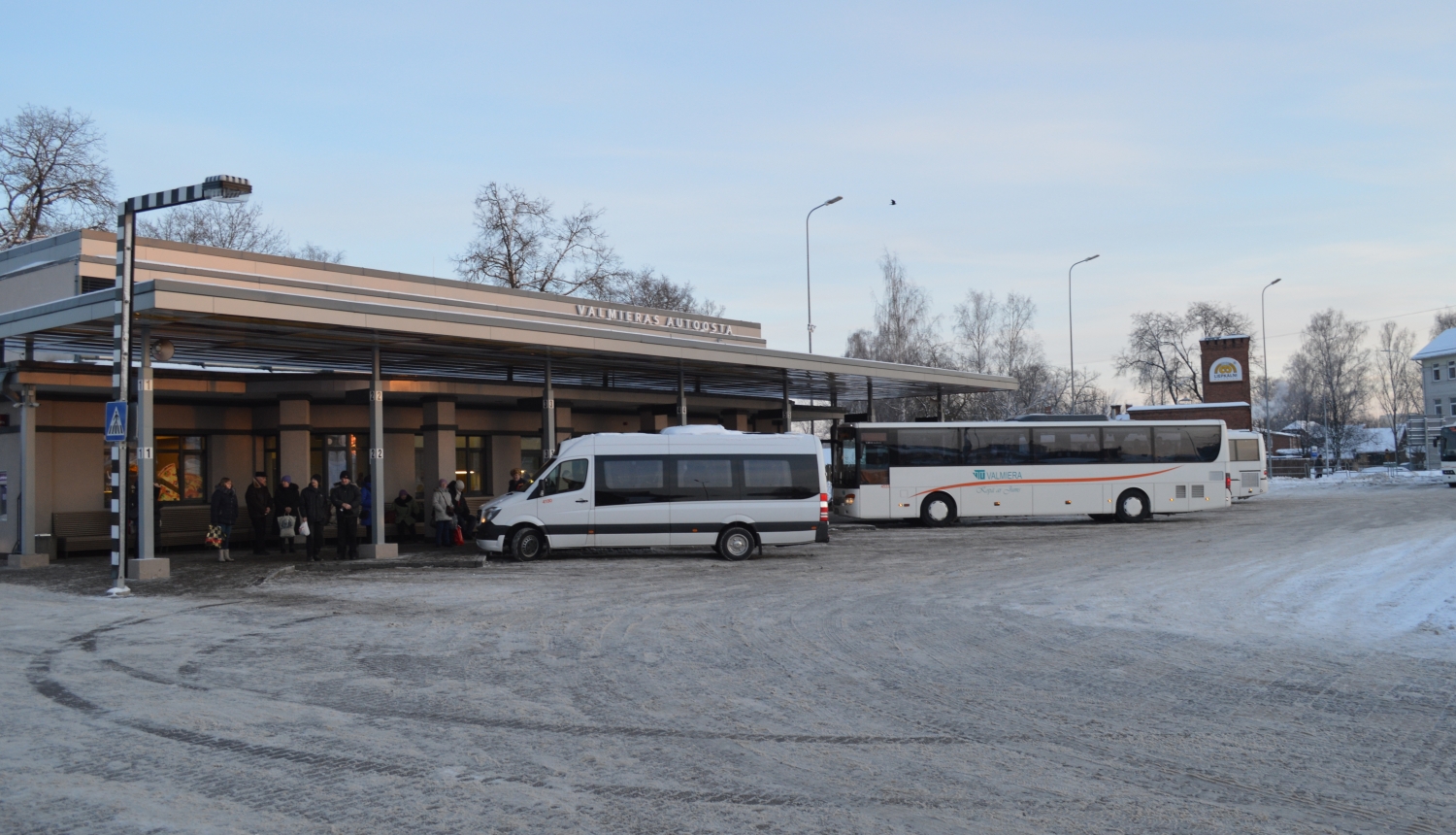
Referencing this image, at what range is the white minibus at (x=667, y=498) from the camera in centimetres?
1945

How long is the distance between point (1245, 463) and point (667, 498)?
27.2 meters

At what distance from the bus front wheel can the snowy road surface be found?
13745mm

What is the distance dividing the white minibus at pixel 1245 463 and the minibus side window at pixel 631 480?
26320 millimetres

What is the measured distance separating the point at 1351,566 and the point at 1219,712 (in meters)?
11.0

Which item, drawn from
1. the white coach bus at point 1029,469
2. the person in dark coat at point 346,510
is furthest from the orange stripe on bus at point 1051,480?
the person in dark coat at point 346,510

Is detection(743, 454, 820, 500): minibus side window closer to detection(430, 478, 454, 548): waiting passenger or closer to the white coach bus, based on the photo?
detection(430, 478, 454, 548): waiting passenger

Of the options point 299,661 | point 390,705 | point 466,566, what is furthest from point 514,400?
point 390,705

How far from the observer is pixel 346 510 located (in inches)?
779

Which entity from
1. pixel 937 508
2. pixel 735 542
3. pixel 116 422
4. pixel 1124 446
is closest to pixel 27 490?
pixel 116 422

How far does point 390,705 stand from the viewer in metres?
7.67

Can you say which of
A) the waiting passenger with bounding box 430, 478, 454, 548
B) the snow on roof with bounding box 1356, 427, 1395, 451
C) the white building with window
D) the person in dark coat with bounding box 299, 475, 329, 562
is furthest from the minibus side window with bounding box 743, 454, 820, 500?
the snow on roof with bounding box 1356, 427, 1395, 451

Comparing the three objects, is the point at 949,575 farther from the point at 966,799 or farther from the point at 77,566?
the point at 77,566

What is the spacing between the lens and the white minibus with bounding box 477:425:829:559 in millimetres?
19453

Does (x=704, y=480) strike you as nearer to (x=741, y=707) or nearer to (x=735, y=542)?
(x=735, y=542)
